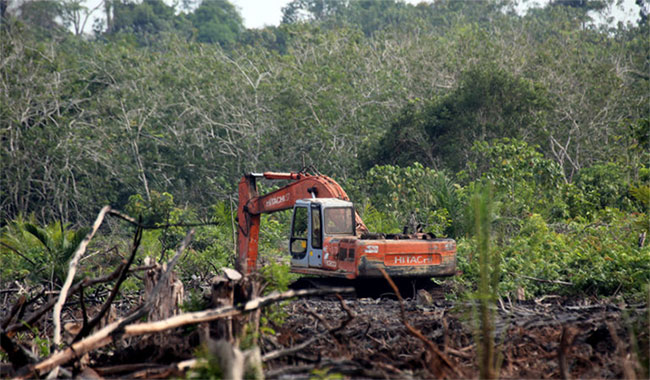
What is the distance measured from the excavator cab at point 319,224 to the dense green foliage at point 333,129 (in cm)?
391

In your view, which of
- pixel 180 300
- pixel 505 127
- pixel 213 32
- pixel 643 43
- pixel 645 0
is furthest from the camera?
pixel 213 32

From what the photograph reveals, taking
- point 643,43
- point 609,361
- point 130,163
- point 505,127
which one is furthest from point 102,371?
point 643,43

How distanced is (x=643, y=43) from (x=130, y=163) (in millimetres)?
21239

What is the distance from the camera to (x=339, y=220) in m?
12.3

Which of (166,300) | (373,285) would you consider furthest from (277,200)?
(166,300)

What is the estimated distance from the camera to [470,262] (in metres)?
13.1

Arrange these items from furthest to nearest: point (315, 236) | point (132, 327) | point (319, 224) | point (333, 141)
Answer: point (333, 141) → point (315, 236) → point (319, 224) → point (132, 327)

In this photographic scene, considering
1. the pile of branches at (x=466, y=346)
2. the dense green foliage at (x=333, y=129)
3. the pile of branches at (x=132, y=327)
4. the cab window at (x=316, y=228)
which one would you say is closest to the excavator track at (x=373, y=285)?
the cab window at (x=316, y=228)

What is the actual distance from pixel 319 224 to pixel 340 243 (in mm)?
597

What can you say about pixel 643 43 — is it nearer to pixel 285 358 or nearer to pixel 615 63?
pixel 615 63

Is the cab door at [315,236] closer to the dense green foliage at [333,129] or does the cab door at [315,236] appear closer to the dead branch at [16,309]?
the dense green foliage at [333,129]

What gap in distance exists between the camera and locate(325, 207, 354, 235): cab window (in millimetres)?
12164

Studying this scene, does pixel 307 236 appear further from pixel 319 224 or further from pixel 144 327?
pixel 144 327

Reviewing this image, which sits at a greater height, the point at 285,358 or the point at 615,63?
the point at 615,63
